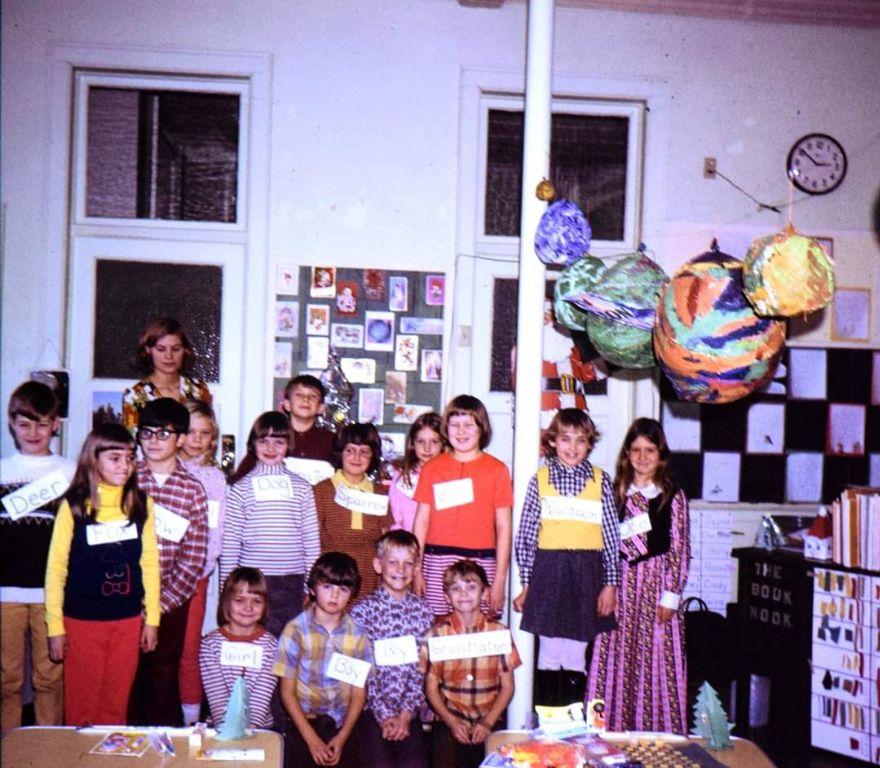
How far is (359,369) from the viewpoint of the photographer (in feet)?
14.6

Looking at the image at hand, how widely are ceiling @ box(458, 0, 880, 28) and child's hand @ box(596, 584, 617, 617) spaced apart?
288cm

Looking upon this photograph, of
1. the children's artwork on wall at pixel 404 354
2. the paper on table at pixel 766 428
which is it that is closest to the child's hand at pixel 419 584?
the children's artwork on wall at pixel 404 354

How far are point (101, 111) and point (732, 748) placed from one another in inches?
155

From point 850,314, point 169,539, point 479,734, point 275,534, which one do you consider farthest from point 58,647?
point 850,314

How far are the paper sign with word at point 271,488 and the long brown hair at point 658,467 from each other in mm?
1340

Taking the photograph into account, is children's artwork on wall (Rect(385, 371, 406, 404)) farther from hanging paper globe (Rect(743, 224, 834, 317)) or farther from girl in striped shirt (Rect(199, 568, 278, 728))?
hanging paper globe (Rect(743, 224, 834, 317))

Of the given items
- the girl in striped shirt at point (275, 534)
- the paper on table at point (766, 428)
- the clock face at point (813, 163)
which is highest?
the clock face at point (813, 163)

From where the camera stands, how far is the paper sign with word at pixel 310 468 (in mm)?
3711

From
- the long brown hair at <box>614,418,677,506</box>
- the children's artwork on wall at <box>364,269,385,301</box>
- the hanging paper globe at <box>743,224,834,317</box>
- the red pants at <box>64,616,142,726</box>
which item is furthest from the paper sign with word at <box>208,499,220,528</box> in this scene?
the hanging paper globe at <box>743,224,834,317</box>

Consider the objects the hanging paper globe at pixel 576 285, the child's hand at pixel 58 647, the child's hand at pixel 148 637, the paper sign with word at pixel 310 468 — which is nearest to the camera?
the hanging paper globe at pixel 576 285

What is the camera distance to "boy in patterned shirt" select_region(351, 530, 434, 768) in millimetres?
2916

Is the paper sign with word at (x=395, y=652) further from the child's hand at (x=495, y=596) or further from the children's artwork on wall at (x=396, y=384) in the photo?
the children's artwork on wall at (x=396, y=384)

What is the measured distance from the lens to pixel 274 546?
3.45 metres

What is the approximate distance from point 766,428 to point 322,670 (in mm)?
2761
